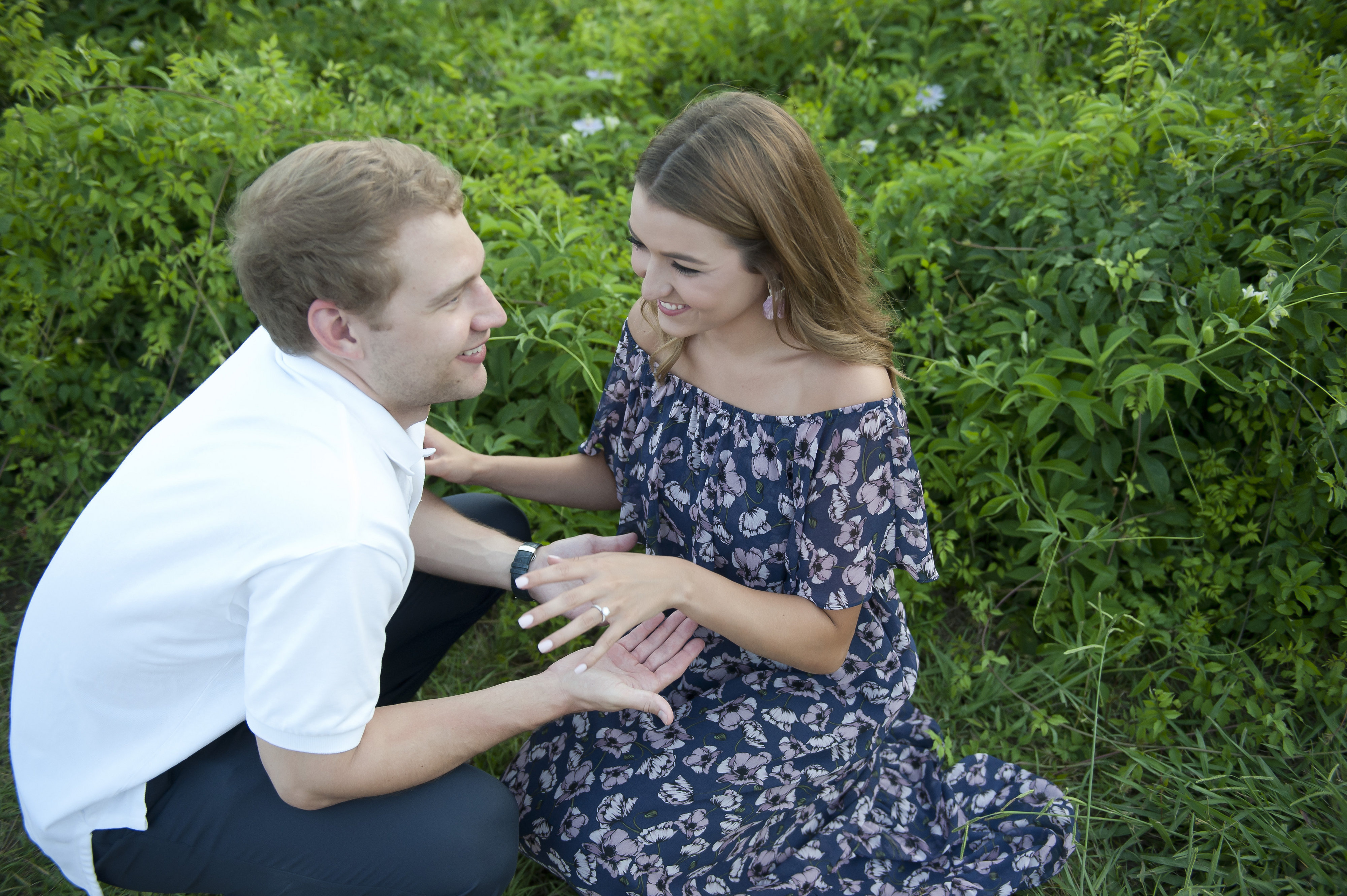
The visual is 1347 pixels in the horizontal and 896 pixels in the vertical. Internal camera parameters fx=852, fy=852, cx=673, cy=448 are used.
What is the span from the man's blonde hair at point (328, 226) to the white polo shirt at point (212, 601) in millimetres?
128

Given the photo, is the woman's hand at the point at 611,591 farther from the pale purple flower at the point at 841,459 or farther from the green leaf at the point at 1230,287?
the green leaf at the point at 1230,287

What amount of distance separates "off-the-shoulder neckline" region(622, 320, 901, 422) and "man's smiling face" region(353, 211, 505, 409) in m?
0.45

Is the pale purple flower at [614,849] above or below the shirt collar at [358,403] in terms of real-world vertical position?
below

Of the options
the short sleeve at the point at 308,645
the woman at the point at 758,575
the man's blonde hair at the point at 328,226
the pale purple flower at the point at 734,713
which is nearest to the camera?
the short sleeve at the point at 308,645

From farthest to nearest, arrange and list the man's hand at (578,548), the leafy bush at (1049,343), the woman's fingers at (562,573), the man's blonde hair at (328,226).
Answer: the leafy bush at (1049,343)
the man's hand at (578,548)
the woman's fingers at (562,573)
the man's blonde hair at (328,226)

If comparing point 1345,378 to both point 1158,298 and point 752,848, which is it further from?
point 752,848

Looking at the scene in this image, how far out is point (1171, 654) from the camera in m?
2.27

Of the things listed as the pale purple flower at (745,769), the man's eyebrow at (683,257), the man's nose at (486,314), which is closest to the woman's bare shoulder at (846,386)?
the man's eyebrow at (683,257)

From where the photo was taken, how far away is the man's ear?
4.72 ft

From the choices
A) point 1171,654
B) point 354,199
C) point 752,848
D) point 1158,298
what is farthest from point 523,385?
point 1171,654

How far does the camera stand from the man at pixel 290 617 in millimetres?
1317

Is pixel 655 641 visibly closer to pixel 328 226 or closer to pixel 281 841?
pixel 281 841

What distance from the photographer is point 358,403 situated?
1.50 metres

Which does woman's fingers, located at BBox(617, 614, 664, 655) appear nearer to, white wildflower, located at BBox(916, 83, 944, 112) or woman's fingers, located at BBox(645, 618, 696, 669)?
woman's fingers, located at BBox(645, 618, 696, 669)
